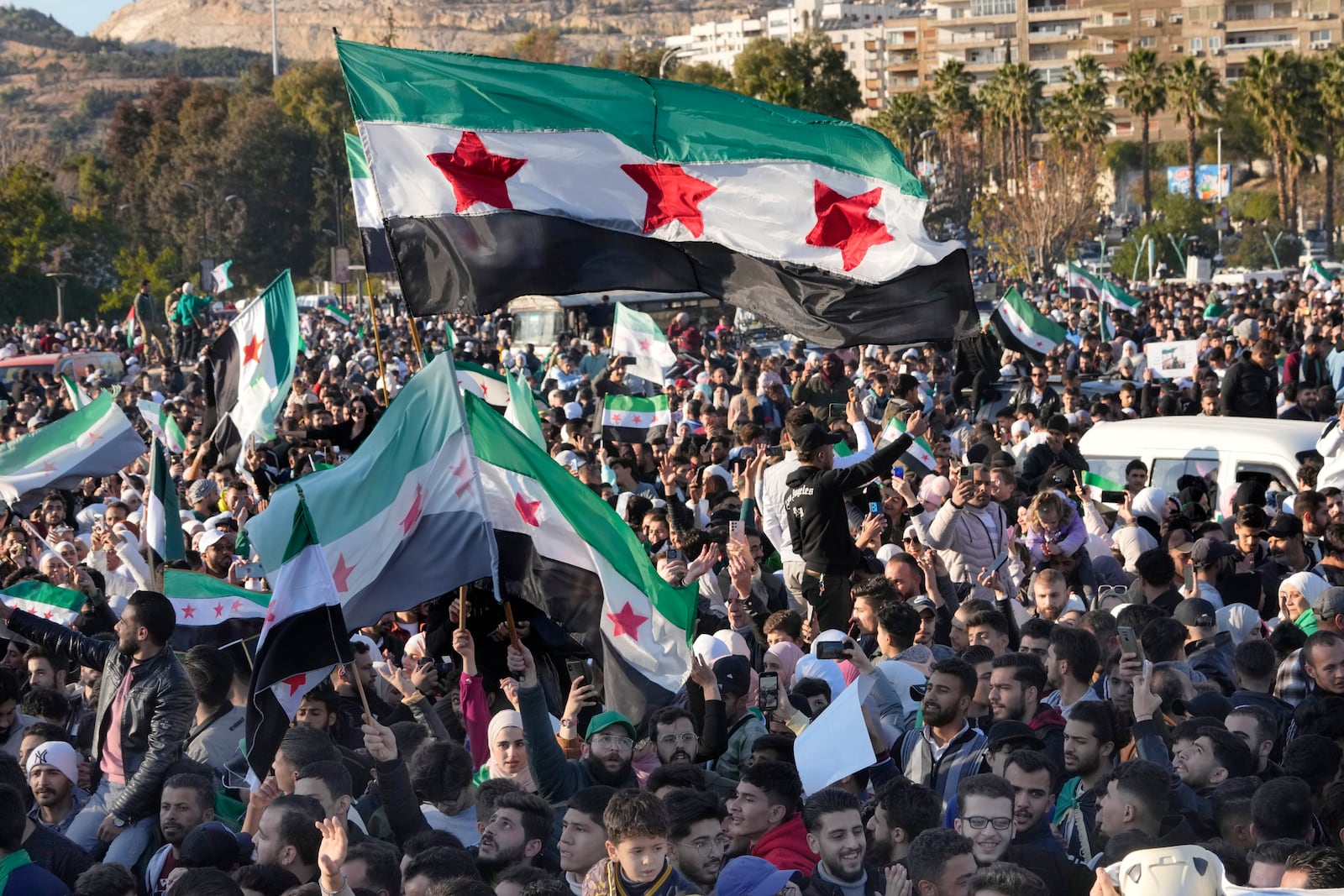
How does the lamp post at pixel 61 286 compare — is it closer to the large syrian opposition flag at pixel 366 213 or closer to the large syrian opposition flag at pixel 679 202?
the large syrian opposition flag at pixel 366 213

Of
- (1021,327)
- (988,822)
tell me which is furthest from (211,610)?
(1021,327)

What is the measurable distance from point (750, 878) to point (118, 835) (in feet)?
→ 8.39

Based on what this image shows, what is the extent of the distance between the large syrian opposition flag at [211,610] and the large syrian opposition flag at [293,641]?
2243 mm

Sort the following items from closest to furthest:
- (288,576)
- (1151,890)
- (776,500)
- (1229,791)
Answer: (1151,890), (1229,791), (288,576), (776,500)

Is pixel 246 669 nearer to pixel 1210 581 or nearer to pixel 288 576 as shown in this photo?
pixel 288 576

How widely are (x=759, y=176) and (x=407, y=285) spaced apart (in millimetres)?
1757

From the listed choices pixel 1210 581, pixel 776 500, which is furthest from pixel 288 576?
pixel 1210 581

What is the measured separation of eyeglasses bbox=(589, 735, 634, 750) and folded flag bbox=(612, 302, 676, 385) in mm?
12165

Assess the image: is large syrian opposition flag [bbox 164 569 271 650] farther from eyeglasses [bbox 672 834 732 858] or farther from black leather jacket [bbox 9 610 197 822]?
eyeglasses [bbox 672 834 732 858]

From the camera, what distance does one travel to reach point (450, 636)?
8.09 meters

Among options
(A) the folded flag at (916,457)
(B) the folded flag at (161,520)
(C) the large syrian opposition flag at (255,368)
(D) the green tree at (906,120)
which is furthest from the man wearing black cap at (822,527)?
(D) the green tree at (906,120)

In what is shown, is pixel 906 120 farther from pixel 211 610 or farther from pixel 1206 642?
pixel 211 610

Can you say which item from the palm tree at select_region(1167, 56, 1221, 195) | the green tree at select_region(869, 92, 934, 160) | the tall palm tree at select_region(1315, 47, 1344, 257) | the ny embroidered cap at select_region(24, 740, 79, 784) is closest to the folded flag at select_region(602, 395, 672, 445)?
the ny embroidered cap at select_region(24, 740, 79, 784)

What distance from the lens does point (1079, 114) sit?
3278 inches
